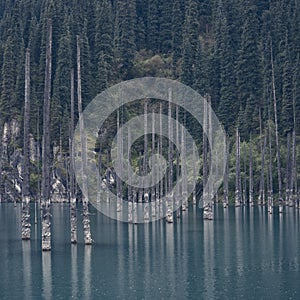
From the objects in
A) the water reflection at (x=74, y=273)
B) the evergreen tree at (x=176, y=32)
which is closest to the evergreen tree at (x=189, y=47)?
the evergreen tree at (x=176, y=32)

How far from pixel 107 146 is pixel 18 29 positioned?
3545 centimetres

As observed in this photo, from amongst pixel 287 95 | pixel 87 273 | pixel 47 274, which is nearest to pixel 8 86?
pixel 287 95

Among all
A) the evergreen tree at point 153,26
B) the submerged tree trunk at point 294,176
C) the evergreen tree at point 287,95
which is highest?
the evergreen tree at point 153,26

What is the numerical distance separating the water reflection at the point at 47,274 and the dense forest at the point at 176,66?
60.7 meters

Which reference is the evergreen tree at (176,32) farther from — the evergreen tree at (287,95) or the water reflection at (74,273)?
the water reflection at (74,273)

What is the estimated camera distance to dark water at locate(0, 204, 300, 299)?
116 ft

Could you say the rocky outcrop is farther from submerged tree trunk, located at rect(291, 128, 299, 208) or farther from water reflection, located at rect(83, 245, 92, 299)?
water reflection, located at rect(83, 245, 92, 299)

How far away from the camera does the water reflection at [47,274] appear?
114ft

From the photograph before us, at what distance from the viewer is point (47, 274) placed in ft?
130

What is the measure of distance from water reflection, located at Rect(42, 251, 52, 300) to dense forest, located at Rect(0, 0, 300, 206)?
199 ft

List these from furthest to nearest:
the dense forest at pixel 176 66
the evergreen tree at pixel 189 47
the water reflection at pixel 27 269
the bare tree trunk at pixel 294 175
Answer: the evergreen tree at pixel 189 47, the dense forest at pixel 176 66, the bare tree trunk at pixel 294 175, the water reflection at pixel 27 269

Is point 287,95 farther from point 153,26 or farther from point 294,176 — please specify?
point 153,26

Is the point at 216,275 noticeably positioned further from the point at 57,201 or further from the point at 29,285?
the point at 57,201

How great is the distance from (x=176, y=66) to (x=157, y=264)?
125662 millimetres
